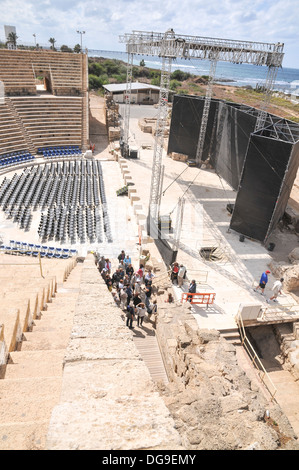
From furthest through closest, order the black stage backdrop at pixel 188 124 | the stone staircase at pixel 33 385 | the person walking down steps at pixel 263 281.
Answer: the black stage backdrop at pixel 188 124 → the person walking down steps at pixel 263 281 → the stone staircase at pixel 33 385

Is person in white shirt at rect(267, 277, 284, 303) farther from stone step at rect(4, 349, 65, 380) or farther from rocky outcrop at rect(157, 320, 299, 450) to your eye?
stone step at rect(4, 349, 65, 380)

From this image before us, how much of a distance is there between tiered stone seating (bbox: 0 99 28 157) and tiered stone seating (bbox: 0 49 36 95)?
9.89 feet

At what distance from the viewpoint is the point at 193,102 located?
22.6 meters

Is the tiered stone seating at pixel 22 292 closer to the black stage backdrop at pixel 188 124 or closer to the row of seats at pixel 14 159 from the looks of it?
the row of seats at pixel 14 159

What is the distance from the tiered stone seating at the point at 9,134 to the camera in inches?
960

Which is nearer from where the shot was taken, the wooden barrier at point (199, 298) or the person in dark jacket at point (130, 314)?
the person in dark jacket at point (130, 314)

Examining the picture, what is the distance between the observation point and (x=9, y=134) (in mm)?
25094

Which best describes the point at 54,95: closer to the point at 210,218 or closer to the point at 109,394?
the point at 210,218

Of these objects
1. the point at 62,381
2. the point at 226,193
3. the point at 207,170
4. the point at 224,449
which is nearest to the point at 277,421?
the point at 224,449

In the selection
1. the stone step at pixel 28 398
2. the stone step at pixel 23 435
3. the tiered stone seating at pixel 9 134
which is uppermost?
the stone step at pixel 23 435

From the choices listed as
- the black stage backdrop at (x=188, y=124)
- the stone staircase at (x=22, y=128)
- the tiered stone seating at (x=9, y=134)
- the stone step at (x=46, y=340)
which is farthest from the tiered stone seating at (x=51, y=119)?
the stone step at (x=46, y=340)

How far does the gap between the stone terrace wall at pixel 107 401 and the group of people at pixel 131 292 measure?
4.68 metres

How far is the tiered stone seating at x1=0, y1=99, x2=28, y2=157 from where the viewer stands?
24.4m

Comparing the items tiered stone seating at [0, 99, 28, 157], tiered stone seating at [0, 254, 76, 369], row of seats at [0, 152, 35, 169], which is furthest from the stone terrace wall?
tiered stone seating at [0, 99, 28, 157]
